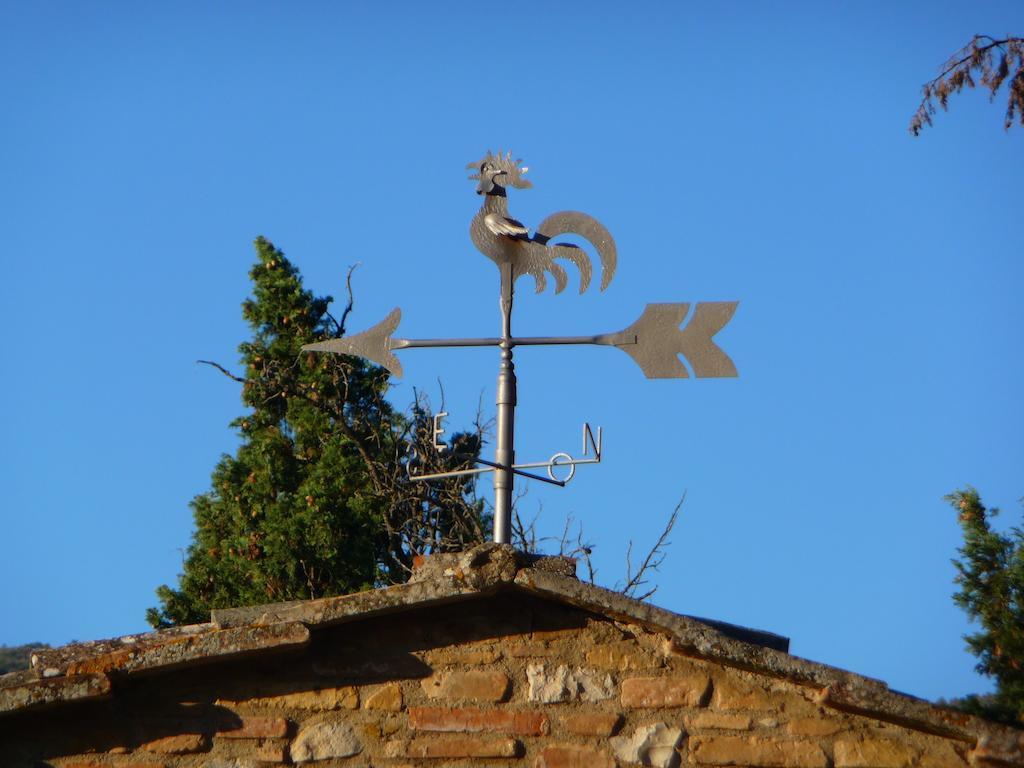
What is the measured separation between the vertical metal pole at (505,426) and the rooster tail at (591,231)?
35 cm

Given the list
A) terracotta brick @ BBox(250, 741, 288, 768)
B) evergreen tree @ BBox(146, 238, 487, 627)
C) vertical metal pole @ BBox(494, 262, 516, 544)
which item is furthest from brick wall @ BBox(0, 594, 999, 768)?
evergreen tree @ BBox(146, 238, 487, 627)

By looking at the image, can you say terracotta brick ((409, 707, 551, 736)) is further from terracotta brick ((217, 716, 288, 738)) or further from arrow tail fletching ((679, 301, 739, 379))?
arrow tail fletching ((679, 301, 739, 379))

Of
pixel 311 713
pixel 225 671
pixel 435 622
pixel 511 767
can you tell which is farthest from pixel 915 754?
pixel 225 671

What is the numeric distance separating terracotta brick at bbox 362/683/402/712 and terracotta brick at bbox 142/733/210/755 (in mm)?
568

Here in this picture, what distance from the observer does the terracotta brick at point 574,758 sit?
4809 millimetres

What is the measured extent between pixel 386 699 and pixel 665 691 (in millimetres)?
970

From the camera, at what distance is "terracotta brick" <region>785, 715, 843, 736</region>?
484 cm

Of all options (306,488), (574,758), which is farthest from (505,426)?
(306,488)

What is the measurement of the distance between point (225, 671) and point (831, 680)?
6.86 ft

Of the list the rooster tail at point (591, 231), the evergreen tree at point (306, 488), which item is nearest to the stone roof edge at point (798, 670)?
the rooster tail at point (591, 231)

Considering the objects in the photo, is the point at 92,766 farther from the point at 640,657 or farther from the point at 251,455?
the point at 251,455

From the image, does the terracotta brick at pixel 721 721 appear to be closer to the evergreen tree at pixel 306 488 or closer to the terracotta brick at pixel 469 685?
the terracotta brick at pixel 469 685

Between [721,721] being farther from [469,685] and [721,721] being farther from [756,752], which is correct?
[469,685]

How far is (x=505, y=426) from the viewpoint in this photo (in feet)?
18.6
